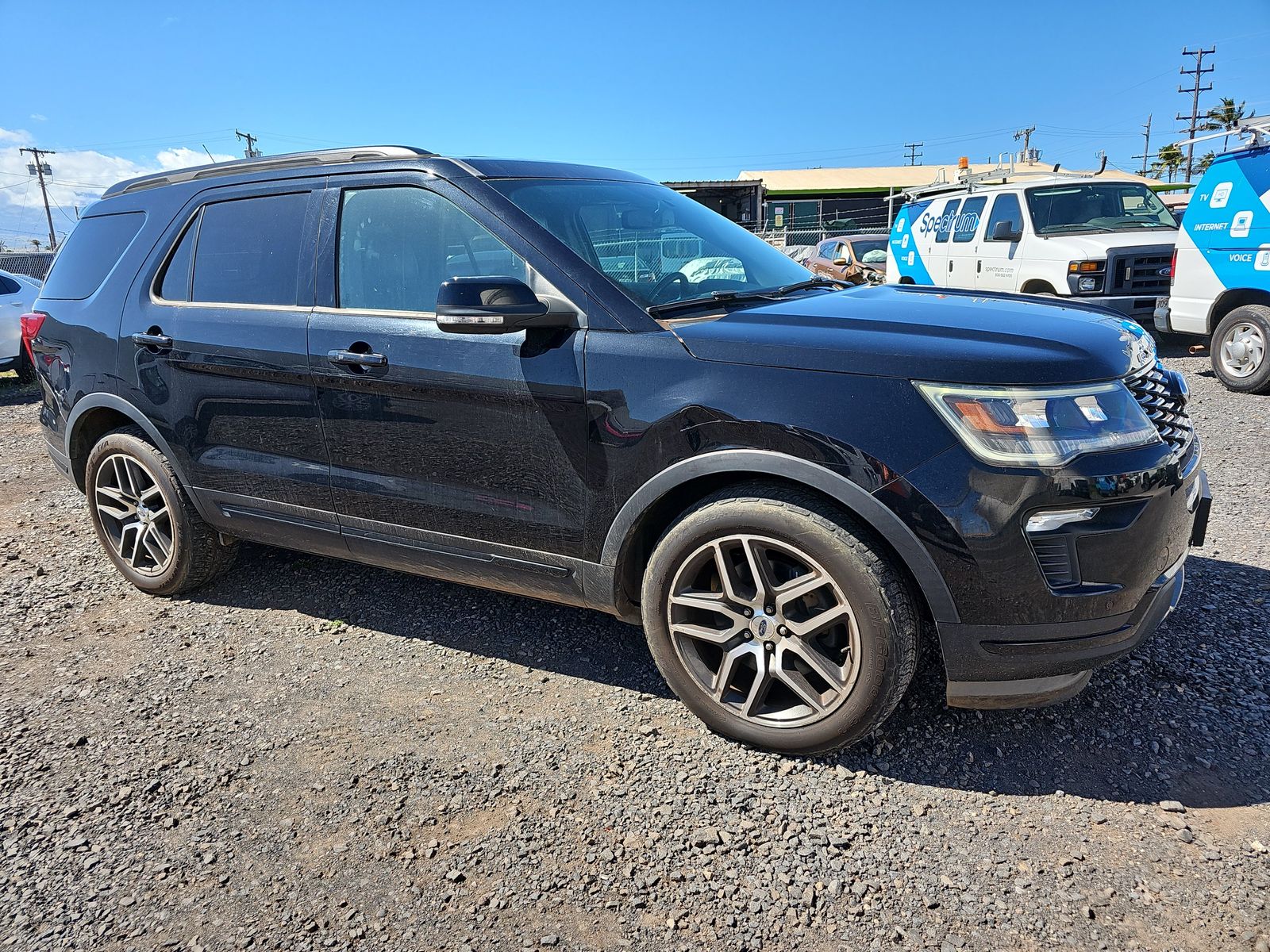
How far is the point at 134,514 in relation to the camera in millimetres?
4090

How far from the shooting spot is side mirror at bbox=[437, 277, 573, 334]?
104 inches

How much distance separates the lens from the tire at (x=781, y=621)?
2439mm

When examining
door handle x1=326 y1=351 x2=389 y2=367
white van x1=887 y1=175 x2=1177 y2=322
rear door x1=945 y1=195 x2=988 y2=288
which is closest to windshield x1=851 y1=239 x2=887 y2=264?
white van x1=887 y1=175 x2=1177 y2=322

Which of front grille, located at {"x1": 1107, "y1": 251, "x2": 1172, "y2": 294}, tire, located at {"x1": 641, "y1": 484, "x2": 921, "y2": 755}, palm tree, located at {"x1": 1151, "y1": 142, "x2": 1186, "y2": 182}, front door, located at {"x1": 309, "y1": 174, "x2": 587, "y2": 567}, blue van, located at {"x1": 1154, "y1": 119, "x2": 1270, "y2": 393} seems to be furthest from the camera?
palm tree, located at {"x1": 1151, "y1": 142, "x2": 1186, "y2": 182}

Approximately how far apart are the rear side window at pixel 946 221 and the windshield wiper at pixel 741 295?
8747mm

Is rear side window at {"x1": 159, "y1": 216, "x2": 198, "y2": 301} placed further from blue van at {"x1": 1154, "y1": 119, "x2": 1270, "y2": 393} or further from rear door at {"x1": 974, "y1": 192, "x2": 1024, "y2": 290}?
rear door at {"x1": 974, "y1": 192, "x2": 1024, "y2": 290}

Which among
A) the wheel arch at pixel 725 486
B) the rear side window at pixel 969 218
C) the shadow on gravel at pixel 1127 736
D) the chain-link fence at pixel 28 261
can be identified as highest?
the chain-link fence at pixel 28 261

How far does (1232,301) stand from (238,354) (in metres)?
8.56

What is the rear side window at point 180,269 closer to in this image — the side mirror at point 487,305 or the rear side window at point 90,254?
the rear side window at point 90,254

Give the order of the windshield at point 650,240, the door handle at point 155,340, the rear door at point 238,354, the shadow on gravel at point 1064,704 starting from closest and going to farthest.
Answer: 1. the shadow on gravel at point 1064,704
2. the windshield at point 650,240
3. the rear door at point 238,354
4. the door handle at point 155,340

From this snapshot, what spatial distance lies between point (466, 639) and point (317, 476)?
897 mm

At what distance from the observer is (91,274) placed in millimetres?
4082

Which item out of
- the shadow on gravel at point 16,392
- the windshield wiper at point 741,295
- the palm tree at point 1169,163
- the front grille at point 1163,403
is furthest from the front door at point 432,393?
the palm tree at point 1169,163

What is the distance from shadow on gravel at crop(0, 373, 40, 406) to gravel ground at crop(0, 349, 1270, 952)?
8681 mm
